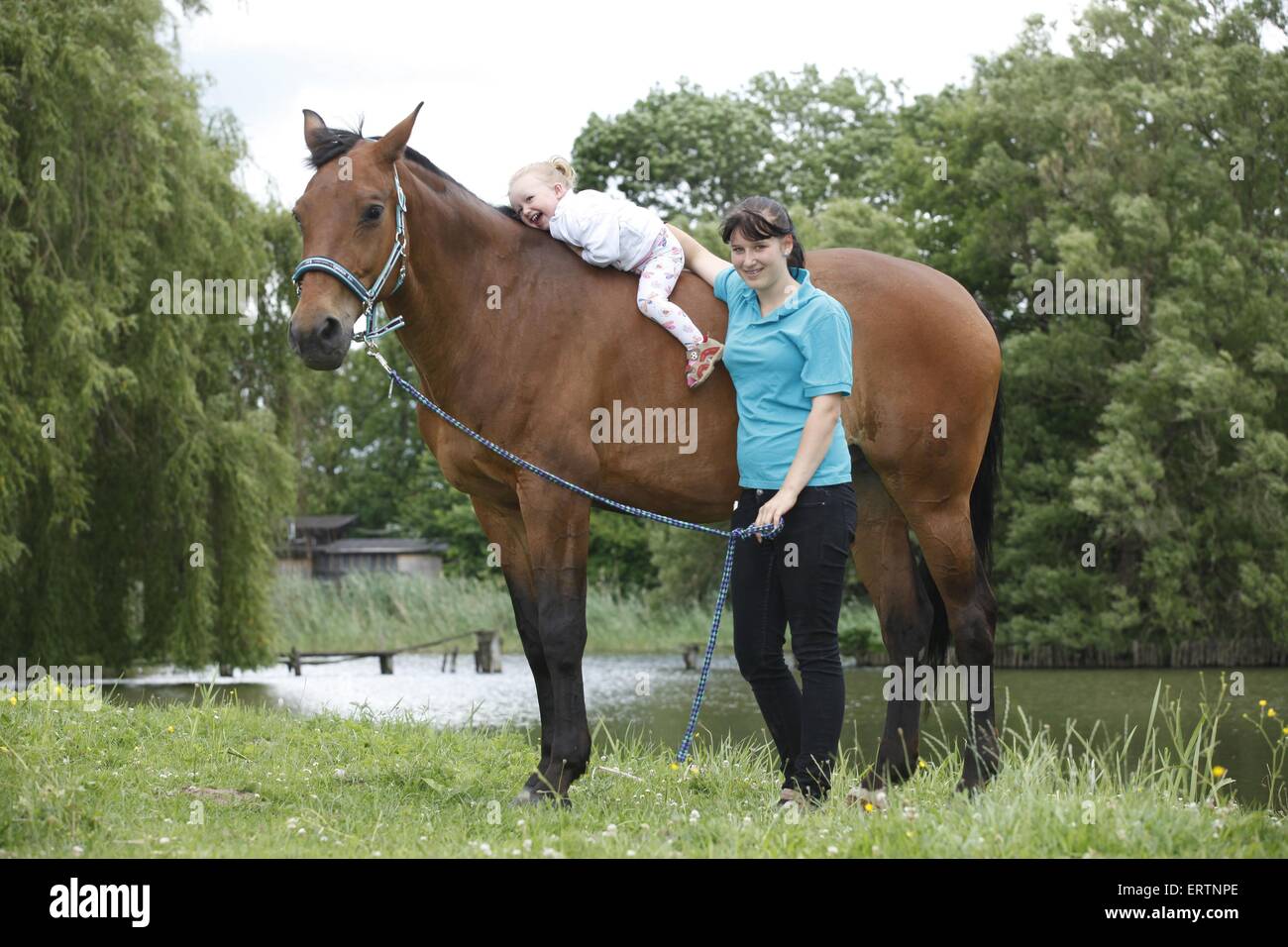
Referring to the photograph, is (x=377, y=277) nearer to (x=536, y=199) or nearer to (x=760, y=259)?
(x=536, y=199)

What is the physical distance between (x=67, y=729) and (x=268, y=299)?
1307cm

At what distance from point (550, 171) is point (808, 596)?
2231mm

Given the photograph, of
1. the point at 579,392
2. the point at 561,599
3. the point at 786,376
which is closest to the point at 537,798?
the point at 561,599

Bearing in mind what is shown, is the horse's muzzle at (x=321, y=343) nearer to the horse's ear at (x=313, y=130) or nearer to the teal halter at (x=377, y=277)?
the teal halter at (x=377, y=277)

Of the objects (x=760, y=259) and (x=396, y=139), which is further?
(x=396, y=139)

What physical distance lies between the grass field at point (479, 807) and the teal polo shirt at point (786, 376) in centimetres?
121

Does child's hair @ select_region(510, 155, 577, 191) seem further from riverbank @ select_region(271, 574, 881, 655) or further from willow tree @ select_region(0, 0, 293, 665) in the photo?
riverbank @ select_region(271, 574, 881, 655)

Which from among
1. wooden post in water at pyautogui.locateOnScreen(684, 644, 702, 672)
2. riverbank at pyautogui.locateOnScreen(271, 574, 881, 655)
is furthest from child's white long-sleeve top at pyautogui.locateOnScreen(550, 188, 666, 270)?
riverbank at pyautogui.locateOnScreen(271, 574, 881, 655)

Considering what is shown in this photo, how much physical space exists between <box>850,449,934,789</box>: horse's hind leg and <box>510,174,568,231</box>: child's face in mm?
1687

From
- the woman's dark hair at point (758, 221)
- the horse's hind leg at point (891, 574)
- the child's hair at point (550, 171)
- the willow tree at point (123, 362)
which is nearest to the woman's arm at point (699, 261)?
the child's hair at point (550, 171)

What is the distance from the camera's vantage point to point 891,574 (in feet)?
19.6

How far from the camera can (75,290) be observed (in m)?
15.3
